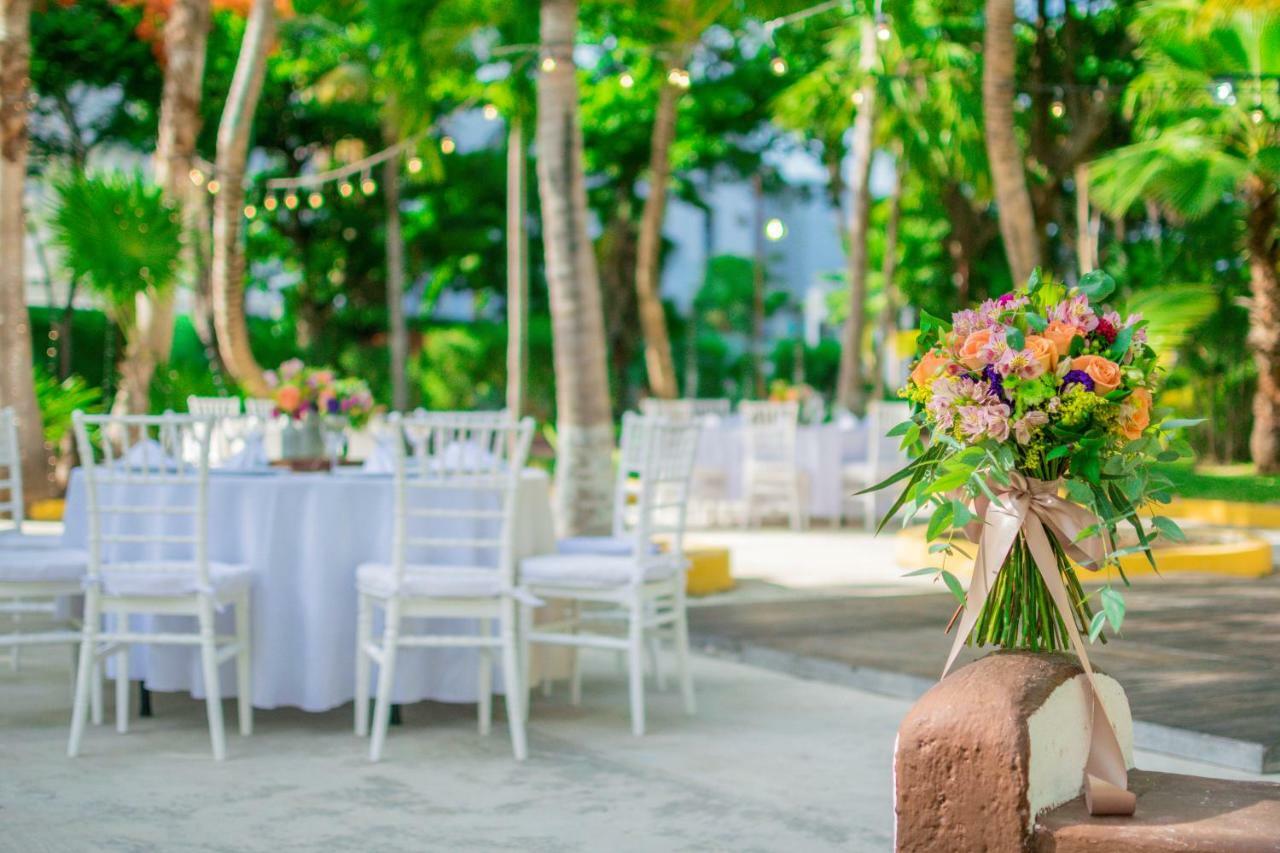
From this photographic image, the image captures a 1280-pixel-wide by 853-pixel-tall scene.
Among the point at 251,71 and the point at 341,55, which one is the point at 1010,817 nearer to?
the point at 251,71

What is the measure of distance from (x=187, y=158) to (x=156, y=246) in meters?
1.56

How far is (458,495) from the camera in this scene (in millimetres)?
5027

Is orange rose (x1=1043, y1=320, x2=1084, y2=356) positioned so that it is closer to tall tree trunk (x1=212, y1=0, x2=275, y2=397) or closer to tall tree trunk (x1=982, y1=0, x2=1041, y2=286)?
tall tree trunk (x1=982, y1=0, x2=1041, y2=286)

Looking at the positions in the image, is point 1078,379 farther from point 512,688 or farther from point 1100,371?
point 512,688

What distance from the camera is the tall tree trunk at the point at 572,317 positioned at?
7.93m

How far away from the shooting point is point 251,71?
12.8 m

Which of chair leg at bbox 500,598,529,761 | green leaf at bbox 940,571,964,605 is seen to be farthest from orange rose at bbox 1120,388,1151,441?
chair leg at bbox 500,598,529,761

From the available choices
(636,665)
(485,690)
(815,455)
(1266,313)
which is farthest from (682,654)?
(1266,313)

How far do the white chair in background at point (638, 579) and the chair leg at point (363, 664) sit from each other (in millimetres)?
509

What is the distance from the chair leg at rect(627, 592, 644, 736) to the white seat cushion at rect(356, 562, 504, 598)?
524 mm

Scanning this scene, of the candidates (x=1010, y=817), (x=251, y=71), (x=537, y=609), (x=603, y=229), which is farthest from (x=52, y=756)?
(x=603, y=229)

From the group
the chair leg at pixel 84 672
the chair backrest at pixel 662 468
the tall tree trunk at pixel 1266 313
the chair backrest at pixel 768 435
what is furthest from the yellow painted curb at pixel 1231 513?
the chair leg at pixel 84 672

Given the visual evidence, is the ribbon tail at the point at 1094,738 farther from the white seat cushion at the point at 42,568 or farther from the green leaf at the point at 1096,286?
the white seat cushion at the point at 42,568

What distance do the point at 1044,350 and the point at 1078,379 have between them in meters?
0.07
